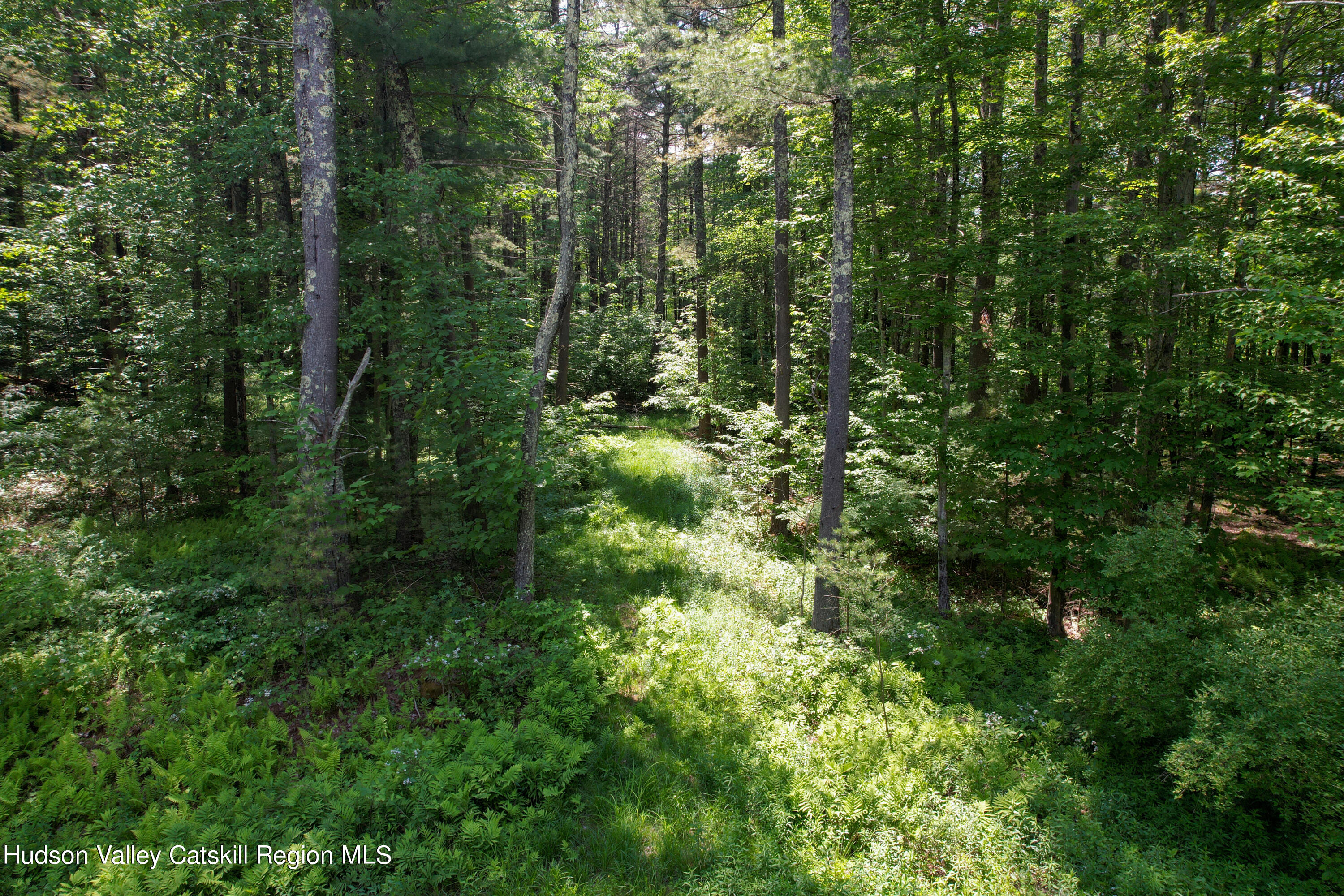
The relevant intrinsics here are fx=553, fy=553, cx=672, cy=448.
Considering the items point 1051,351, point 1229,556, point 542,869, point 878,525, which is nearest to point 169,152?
point 542,869

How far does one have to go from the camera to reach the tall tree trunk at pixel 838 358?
23.6 feet

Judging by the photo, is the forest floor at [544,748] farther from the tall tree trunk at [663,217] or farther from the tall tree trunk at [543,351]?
the tall tree trunk at [663,217]

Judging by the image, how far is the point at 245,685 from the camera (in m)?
5.77

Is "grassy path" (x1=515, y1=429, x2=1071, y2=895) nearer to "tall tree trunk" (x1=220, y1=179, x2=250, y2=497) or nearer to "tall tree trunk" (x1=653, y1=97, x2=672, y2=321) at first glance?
"tall tree trunk" (x1=220, y1=179, x2=250, y2=497)

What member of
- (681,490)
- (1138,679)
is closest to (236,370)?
(681,490)

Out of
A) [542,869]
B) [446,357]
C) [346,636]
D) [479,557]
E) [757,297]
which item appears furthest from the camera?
[757,297]

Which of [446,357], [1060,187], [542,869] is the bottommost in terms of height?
[542,869]

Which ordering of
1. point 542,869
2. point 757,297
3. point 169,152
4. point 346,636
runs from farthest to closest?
point 757,297 → point 169,152 → point 346,636 → point 542,869

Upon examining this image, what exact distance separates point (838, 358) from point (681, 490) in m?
6.10

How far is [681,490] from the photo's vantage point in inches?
500

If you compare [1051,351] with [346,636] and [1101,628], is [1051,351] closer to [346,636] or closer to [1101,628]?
[1101,628]

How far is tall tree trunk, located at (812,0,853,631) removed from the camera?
7.21 m

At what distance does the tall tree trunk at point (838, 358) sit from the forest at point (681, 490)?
66 mm

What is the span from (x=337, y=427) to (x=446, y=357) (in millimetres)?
1580
